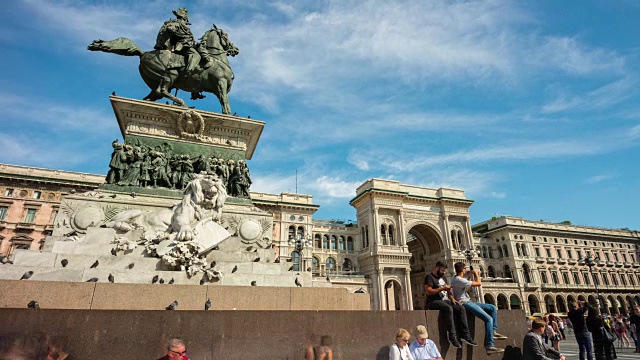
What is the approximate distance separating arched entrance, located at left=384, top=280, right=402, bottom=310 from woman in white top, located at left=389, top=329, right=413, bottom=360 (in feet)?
134

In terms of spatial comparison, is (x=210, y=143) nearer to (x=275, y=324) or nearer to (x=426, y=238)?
(x=275, y=324)

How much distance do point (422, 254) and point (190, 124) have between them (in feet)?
167

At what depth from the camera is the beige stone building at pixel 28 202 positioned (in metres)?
35.5

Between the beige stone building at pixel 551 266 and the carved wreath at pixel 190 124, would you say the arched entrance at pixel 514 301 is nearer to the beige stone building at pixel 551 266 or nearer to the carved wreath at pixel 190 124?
the beige stone building at pixel 551 266

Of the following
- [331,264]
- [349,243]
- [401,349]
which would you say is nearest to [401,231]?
[349,243]

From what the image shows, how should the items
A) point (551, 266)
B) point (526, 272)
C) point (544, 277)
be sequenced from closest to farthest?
point (526, 272) < point (544, 277) < point (551, 266)


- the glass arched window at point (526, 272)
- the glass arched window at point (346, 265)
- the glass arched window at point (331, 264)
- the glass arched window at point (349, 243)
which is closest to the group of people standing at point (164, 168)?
the glass arched window at point (331, 264)

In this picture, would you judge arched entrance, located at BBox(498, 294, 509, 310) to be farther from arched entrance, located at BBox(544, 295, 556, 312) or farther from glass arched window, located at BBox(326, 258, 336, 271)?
glass arched window, located at BBox(326, 258, 336, 271)

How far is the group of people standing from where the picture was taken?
8.37 metres

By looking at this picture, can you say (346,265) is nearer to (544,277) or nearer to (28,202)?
(544,277)

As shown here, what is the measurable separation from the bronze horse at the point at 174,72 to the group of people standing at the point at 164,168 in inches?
67.6

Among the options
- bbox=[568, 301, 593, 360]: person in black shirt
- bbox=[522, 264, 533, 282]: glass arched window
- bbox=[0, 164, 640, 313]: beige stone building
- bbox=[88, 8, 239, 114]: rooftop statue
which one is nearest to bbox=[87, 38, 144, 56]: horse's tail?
bbox=[88, 8, 239, 114]: rooftop statue

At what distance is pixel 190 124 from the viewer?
30.8 ft

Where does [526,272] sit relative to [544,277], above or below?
above
